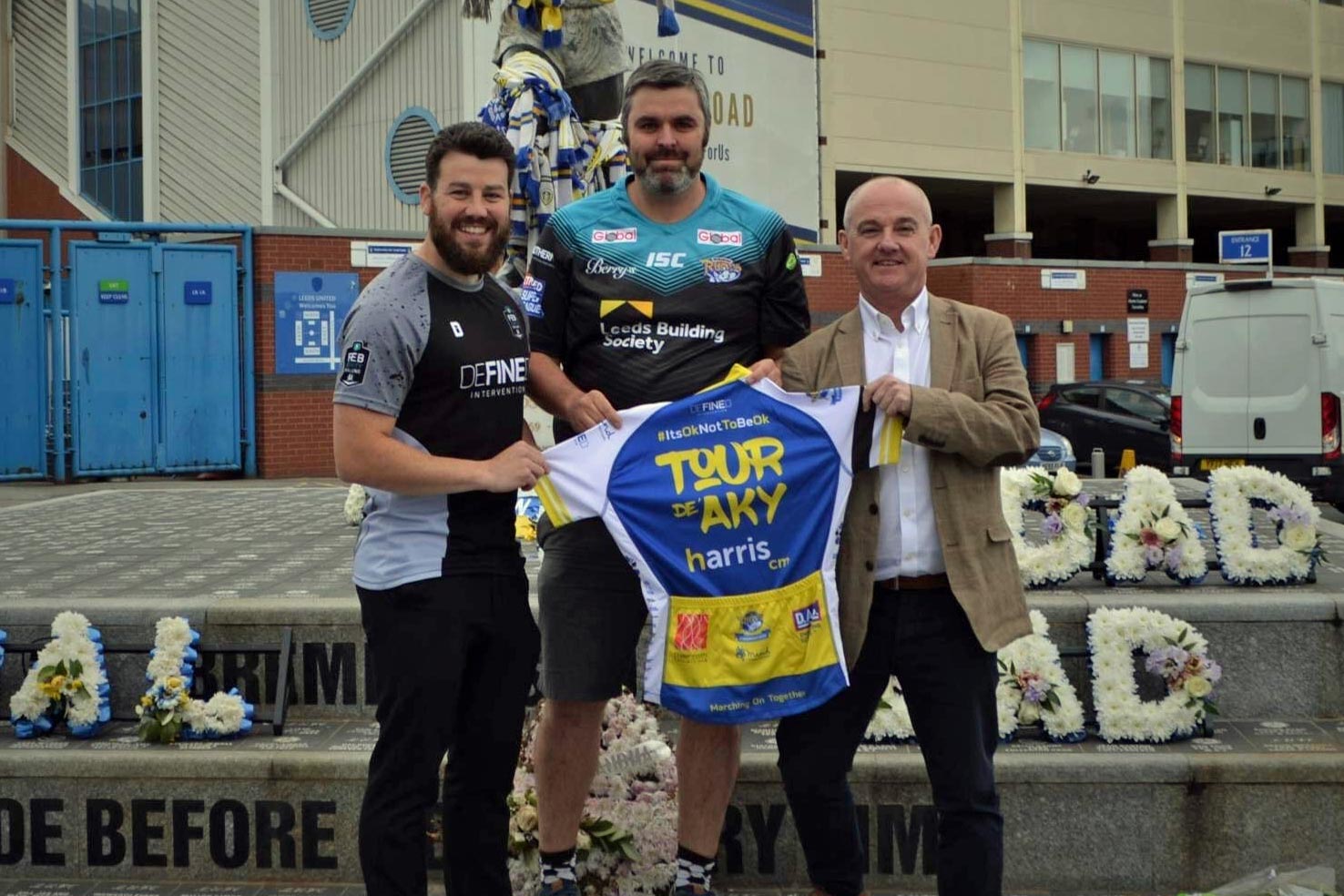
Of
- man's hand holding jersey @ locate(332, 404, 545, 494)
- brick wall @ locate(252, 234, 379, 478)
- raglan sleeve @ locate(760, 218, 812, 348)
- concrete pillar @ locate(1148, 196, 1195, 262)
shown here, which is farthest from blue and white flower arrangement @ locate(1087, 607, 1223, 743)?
concrete pillar @ locate(1148, 196, 1195, 262)

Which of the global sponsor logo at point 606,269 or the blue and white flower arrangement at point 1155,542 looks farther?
the blue and white flower arrangement at point 1155,542

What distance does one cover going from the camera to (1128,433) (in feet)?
73.6

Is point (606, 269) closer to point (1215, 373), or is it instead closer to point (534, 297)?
point (534, 297)

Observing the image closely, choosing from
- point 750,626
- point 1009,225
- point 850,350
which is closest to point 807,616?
point 750,626

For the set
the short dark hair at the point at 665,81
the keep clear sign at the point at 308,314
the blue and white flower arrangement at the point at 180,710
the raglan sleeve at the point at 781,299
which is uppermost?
the keep clear sign at the point at 308,314

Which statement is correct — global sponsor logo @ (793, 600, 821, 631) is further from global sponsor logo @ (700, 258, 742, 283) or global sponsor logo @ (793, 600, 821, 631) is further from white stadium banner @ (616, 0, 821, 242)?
white stadium banner @ (616, 0, 821, 242)

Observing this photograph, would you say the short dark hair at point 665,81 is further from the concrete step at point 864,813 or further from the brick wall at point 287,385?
the brick wall at point 287,385

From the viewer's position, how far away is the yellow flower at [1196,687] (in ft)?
19.1

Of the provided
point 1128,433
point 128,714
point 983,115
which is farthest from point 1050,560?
point 983,115

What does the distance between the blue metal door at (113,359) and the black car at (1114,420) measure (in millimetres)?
13656

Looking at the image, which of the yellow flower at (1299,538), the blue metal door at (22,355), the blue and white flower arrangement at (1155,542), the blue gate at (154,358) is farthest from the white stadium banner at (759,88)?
the yellow flower at (1299,538)

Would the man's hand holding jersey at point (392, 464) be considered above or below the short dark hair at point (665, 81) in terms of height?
below

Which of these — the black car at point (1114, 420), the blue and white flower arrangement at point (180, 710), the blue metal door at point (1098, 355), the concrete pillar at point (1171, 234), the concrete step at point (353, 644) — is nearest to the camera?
the blue and white flower arrangement at point (180, 710)

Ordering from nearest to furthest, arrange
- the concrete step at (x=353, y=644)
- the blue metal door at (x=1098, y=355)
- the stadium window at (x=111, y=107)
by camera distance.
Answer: the concrete step at (x=353, y=644)
the stadium window at (x=111, y=107)
the blue metal door at (x=1098, y=355)
